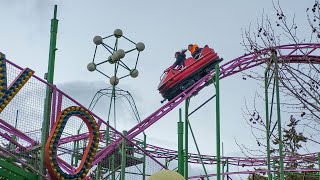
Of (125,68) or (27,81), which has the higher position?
(125,68)

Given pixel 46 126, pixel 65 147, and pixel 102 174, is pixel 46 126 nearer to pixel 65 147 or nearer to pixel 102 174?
pixel 65 147

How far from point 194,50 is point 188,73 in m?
1.31

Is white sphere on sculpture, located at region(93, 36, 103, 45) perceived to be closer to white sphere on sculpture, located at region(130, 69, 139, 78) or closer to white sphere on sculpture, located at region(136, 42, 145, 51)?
white sphere on sculpture, located at region(136, 42, 145, 51)

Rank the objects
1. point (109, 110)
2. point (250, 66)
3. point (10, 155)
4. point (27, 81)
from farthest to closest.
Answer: point (250, 66) < point (109, 110) < point (27, 81) < point (10, 155)

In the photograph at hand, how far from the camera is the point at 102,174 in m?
12.9

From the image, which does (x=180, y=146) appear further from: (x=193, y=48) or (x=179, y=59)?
(x=193, y=48)

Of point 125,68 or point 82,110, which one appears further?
point 125,68

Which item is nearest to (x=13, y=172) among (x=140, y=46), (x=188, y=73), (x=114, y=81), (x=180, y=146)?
(x=180, y=146)

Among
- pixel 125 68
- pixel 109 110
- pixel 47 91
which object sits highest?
pixel 125 68

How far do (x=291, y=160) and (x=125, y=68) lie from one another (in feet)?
19.9

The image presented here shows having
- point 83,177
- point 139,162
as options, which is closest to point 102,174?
point 139,162

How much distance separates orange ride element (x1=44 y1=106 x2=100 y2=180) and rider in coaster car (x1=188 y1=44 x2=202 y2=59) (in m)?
10.7

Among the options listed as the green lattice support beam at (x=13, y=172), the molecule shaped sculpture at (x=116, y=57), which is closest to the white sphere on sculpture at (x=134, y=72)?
the molecule shaped sculpture at (x=116, y=57)

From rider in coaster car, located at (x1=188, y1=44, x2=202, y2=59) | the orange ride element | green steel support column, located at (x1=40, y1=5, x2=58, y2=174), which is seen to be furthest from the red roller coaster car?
green steel support column, located at (x1=40, y1=5, x2=58, y2=174)
